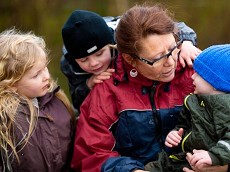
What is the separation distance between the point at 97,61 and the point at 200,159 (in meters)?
0.86

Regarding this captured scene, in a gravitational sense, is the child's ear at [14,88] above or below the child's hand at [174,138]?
above

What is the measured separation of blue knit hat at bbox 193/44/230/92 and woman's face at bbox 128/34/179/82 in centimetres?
17

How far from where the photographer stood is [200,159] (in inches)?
107

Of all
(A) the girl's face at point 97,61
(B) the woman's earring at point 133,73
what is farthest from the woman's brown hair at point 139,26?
(A) the girl's face at point 97,61

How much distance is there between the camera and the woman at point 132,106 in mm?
2990

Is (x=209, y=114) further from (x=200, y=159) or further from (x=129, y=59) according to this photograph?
(x=129, y=59)

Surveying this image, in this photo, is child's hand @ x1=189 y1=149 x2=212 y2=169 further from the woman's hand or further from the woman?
the woman

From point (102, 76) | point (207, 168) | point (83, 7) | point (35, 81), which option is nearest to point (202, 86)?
point (207, 168)

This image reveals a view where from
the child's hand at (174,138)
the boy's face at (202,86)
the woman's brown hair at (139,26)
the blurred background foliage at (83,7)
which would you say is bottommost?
the blurred background foliage at (83,7)

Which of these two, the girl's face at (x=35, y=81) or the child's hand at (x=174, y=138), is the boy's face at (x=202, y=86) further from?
the girl's face at (x=35, y=81)

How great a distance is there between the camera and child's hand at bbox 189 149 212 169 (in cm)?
269

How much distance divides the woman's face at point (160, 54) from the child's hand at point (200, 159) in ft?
1.47

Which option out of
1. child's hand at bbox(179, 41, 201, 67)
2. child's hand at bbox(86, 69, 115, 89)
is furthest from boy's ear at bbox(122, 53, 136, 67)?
child's hand at bbox(179, 41, 201, 67)

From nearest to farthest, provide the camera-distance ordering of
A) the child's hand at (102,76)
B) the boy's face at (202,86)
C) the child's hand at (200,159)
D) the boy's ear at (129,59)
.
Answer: the child's hand at (200,159) → the boy's face at (202,86) → the boy's ear at (129,59) → the child's hand at (102,76)
